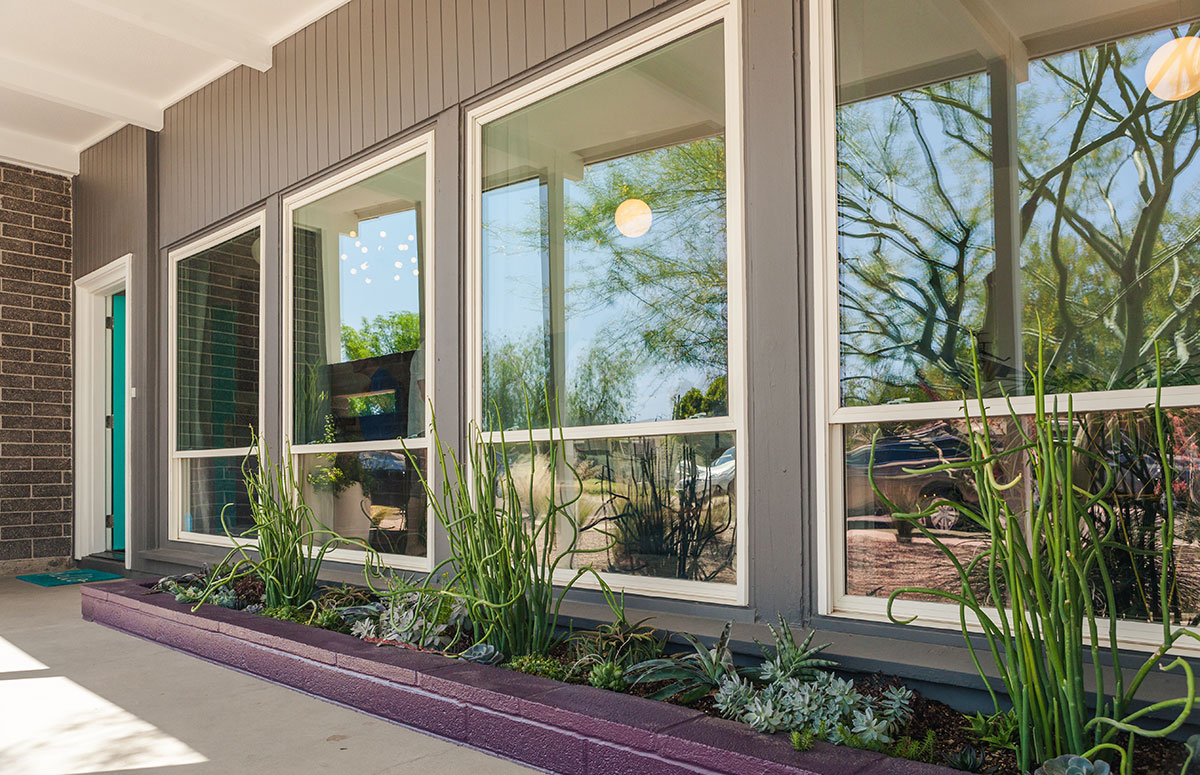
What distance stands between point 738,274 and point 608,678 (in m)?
1.34

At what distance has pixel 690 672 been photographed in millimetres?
2439

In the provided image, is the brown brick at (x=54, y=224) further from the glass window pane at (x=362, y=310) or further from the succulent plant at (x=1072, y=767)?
the succulent plant at (x=1072, y=767)

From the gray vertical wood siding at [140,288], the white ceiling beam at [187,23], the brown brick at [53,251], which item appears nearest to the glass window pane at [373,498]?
the gray vertical wood siding at [140,288]

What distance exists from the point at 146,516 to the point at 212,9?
3.52 metres

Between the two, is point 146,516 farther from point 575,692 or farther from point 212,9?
point 575,692

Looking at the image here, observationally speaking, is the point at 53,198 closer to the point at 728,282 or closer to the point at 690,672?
the point at 728,282

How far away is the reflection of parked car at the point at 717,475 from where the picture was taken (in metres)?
2.89

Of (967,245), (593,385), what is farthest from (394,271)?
(967,245)

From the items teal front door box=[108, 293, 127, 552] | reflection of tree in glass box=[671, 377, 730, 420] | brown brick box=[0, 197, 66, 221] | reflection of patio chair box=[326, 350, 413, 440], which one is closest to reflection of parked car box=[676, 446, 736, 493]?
reflection of tree in glass box=[671, 377, 730, 420]

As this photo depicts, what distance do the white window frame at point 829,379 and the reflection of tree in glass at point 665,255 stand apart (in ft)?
1.28

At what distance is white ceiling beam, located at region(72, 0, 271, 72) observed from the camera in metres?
4.64

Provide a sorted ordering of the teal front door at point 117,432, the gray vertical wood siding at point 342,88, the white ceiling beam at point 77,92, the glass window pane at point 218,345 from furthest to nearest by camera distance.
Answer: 1. the teal front door at point 117,432
2. the white ceiling beam at point 77,92
3. the glass window pane at point 218,345
4. the gray vertical wood siding at point 342,88

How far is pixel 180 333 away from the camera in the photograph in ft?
20.1

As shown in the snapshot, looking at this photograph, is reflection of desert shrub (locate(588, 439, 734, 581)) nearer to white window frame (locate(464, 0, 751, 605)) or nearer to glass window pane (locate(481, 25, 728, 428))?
white window frame (locate(464, 0, 751, 605))
